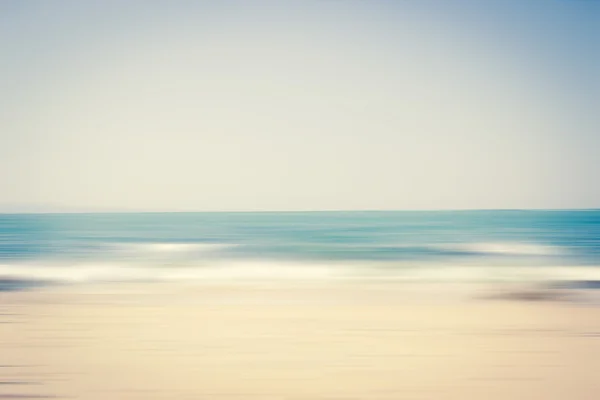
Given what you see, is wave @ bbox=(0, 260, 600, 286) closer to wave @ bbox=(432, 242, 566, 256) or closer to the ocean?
the ocean

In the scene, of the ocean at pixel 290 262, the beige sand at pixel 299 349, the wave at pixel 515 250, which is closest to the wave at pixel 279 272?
the ocean at pixel 290 262

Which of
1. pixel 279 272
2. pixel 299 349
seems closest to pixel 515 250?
pixel 279 272

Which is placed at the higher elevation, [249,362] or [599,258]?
[599,258]

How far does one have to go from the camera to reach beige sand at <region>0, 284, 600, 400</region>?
3105mm

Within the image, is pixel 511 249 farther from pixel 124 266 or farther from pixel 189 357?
pixel 189 357

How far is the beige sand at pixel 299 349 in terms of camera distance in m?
3.11

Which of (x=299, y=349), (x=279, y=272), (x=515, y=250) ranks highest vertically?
(x=515, y=250)

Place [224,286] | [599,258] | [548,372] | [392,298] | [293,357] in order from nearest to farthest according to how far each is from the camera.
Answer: [548,372]
[293,357]
[392,298]
[224,286]
[599,258]

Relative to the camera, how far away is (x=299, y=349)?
388 cm

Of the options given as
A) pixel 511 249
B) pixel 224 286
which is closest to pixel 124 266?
pixel 224 286

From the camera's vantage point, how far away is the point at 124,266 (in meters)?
10.6

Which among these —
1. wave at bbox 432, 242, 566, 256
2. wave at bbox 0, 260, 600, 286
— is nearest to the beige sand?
wave at bbox 0, 260, 600, 286

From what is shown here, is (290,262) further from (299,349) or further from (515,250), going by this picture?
A: (299,349)

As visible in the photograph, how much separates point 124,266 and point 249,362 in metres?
7.79
